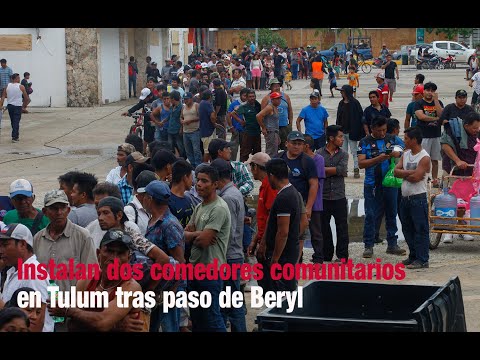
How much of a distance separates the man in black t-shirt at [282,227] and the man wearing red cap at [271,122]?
791 cm

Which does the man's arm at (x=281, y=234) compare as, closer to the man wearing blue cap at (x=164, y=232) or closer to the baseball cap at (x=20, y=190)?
the man wearing blue cap at (x=164, y=232)

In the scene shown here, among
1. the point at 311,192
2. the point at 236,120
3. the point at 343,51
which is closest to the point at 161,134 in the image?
the point at 236,120

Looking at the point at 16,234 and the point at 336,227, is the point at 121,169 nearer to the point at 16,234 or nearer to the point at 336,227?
the point at 336,227

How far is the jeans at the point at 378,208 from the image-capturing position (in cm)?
1227

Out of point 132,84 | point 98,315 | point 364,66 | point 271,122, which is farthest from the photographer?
point 364,66

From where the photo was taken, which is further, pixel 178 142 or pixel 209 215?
pixel 178 142

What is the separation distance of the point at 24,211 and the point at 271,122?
8703mm

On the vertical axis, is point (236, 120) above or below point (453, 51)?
below

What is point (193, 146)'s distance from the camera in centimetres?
1803

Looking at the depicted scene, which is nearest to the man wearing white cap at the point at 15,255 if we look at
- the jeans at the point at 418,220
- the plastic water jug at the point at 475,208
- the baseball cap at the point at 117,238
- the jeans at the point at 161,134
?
the baseball cap at the point at 117,238

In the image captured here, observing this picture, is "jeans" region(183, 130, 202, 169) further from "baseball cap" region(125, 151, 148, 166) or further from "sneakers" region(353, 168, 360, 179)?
"baseball cap" region(125, 151, 148, 166)
